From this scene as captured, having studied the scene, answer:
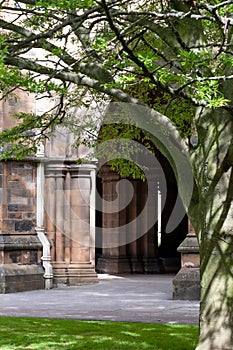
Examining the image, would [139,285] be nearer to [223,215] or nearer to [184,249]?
[184,249]

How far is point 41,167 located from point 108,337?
8.78 m

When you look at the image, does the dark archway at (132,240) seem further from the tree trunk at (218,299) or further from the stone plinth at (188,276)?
the tree trunk at (218,299)

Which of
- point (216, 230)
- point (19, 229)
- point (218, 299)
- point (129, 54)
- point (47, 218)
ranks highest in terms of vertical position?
point (129, 54)

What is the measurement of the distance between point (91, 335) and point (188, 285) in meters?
5.19

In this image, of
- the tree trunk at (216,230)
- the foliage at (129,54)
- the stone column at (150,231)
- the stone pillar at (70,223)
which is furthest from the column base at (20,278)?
the tree trunk at (216,230)

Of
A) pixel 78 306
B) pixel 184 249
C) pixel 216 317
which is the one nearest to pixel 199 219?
pixel 216 317

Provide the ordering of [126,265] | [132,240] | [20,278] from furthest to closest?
[132,240] → [126,265] → [20,278]

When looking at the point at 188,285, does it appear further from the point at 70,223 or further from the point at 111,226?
the point at 111,226

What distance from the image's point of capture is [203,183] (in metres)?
7.08

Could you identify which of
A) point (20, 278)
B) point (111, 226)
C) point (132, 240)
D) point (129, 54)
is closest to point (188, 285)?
point (20, 278)

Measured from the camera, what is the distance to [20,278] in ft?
53.2

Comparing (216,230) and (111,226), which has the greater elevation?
(111,226)

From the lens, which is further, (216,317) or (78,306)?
(78,306)

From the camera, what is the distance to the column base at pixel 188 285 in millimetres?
13938
